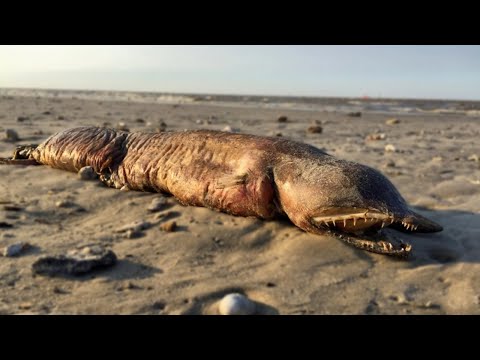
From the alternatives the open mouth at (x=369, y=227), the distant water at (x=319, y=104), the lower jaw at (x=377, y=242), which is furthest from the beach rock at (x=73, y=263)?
the distant water at (x=319, y=104)

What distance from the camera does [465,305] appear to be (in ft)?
10.1

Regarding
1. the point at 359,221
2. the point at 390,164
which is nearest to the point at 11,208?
the point at 359,221

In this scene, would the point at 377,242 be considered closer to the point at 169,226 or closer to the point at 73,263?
the point at 169,226

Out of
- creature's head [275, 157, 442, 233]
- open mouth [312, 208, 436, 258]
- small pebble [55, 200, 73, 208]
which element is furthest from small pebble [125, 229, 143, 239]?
open mouth [312, 208, 436, 258]

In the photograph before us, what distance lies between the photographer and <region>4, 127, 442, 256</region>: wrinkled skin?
3832 millimetres

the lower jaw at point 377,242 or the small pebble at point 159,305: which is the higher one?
the lower jaw at point 377,242

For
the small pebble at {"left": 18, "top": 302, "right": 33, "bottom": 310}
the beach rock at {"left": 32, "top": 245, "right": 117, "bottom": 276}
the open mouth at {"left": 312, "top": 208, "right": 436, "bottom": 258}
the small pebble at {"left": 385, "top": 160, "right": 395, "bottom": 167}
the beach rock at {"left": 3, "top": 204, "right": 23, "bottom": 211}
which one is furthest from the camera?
the small pebble at {"left": 385, "top": 160, "right": 395, "bottom": 167}

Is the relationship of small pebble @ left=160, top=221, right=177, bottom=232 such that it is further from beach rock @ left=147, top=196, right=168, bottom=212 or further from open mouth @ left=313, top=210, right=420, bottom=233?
open mouth @ left=313, top=210, right=420, bottom=233

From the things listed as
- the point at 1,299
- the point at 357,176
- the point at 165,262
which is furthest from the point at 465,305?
the point at 1,299

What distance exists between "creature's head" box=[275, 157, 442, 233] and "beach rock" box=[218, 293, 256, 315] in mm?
1288

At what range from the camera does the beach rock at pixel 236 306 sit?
9.39 ft

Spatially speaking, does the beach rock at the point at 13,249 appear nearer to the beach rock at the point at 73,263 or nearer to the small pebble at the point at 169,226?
the beach rock at the point at 73,263

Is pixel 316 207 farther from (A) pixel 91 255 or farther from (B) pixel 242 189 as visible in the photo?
(A) pixel 91 255

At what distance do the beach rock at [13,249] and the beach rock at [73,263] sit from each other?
425 mm
